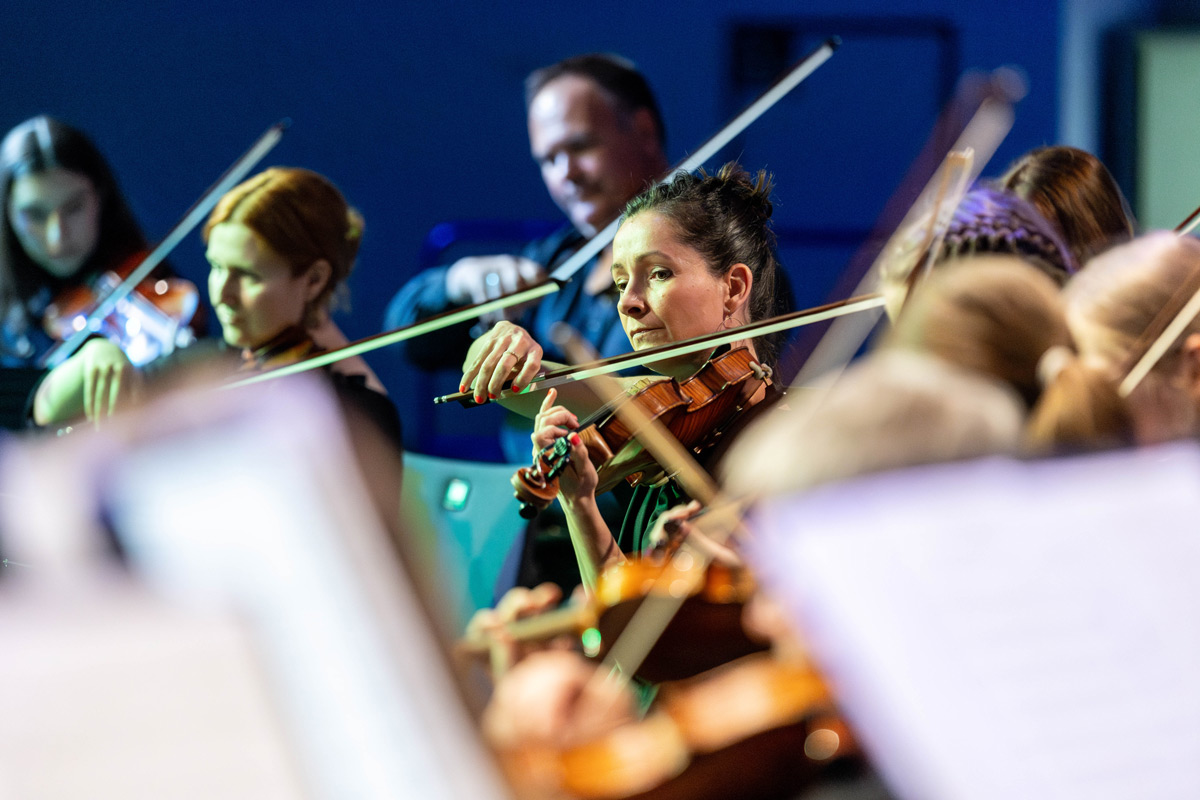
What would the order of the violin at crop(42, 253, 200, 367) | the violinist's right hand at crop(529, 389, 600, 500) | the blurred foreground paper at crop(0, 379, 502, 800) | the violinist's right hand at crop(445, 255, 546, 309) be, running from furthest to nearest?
the violin at crop(42, 253, 200, 367), the violinist's right hand at crop(445, 255, 546, 309), the violinist's right hand at crop(529, 389, 600, 500), the blurred foreground paper at crop(0, 379, 502, 800)

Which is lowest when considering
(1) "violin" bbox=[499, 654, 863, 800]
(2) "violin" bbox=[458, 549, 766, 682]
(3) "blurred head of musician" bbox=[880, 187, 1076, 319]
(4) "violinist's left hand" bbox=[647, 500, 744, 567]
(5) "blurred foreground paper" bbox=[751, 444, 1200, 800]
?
(2) "violin" bbox=[458, 549, 766, 682]

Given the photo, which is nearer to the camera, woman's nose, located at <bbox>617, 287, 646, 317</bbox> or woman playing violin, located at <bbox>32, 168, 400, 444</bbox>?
woman's nose, located at <bbox>617, 287, 646, 317</bbox>

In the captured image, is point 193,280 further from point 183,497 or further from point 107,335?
point 183,497

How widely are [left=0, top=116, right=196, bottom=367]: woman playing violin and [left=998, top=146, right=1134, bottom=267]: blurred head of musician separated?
901mm

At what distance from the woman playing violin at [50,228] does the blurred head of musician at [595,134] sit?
47 centimetres

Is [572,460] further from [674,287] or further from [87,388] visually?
[87,388]

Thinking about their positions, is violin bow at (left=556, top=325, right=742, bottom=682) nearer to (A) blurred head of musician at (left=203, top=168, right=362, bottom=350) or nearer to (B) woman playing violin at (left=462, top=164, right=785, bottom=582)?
(B) woman playing violin at (left=462, top=164, right=785, bottom=582)

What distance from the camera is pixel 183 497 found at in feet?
0.91

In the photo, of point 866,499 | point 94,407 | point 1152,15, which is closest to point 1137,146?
point 1152,15

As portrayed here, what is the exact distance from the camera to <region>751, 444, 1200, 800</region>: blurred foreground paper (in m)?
0.32

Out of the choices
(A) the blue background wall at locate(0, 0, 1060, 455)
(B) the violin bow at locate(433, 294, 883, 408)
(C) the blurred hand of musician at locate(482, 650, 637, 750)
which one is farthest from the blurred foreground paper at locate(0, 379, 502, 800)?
(A) the blue background wall at locate(0, 0, 1060, 455)

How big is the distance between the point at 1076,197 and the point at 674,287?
0.37m

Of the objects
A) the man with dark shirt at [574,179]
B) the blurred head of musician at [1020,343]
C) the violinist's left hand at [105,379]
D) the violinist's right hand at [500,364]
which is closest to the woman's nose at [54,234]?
the violinist's left hand at [105,379]

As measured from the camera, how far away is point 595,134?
1.13m
